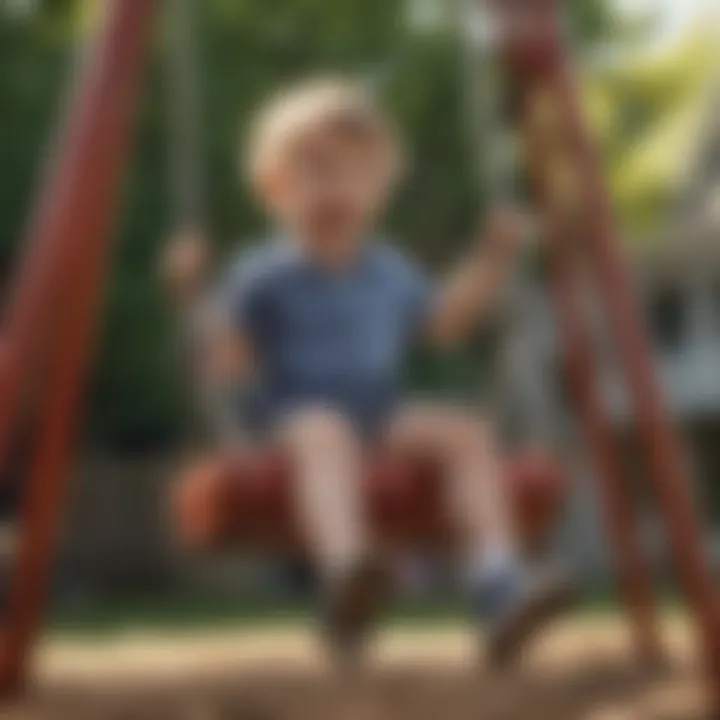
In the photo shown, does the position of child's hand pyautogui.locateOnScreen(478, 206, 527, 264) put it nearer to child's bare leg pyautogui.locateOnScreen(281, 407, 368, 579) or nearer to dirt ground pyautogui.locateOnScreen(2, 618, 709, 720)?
child's bare leg pyautogui.locateOnScreen(281, 407, 368, 579)

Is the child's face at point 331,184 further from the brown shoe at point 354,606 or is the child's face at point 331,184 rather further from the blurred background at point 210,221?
the blurred background at point 210,221

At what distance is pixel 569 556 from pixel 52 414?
146 inches

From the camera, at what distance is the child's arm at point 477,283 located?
1.46m

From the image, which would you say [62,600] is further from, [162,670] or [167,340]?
[162,670]

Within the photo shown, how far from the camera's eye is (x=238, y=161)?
4.13 meters

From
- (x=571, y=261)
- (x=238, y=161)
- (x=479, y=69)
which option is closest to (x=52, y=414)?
(x=571, y=261)

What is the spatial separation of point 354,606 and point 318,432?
123mm

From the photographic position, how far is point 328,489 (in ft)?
4.45

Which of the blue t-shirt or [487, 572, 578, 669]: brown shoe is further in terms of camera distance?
the blue t-shirt

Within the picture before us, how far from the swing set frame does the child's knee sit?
0.15 m

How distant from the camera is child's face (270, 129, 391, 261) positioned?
1513 millimetres

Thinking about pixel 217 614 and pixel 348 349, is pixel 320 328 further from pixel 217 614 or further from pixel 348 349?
pixel 217 614

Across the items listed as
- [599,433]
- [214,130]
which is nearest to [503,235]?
[599,433]

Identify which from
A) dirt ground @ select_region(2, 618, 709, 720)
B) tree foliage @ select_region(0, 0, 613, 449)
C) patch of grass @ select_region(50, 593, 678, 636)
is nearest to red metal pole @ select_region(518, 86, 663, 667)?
dirt ground @ select_region(2, 618, 709, 720)
